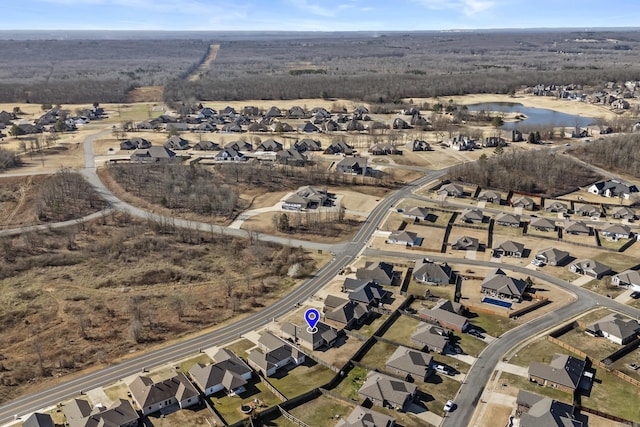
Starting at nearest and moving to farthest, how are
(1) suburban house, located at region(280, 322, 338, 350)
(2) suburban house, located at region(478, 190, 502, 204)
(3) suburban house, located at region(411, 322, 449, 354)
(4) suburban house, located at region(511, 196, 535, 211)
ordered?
1. (3) suburban house, located at region(411, 322, 449, 354)
2. (1) suburban house, located at region(280, 322, 338, 350)
3. (4) suburban house, located at region(511, 196, 535, 211)
4. (2) suburban house, located at region(478, 190, 502, 204)

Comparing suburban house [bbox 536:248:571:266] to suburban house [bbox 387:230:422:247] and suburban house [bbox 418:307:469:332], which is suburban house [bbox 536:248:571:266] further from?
suburban house [bbox 418:307:469:332]

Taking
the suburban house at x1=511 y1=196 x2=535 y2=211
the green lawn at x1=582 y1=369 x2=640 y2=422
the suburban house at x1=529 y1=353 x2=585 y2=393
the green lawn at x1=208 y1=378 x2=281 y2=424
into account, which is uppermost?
the suburban house at x1=511 y1=196 x2=535 y2=211

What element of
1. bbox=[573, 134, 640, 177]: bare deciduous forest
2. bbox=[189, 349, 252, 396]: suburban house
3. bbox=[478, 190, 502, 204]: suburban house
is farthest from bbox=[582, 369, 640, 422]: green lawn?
bbox=[573, 134, 640, 177]: bare deciduous forest

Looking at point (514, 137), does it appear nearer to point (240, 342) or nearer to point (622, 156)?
point (622, 156)

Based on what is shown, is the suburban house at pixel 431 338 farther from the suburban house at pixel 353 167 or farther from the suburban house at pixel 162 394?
the suburban house at pixel 353 167

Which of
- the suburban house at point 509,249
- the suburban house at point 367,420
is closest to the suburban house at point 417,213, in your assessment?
the suburban house at point 509,249

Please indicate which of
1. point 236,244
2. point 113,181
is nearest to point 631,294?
point 236,244

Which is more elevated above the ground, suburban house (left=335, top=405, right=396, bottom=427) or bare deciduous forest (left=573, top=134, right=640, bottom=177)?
bare deciduous forest (left=573, top=134, right=640, bottom=177)
